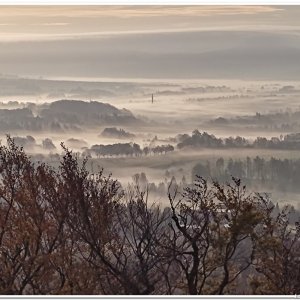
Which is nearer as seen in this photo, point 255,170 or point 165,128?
point 255,170

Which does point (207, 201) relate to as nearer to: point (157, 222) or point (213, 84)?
point (157, 222)

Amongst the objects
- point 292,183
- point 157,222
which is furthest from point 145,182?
point 292,183

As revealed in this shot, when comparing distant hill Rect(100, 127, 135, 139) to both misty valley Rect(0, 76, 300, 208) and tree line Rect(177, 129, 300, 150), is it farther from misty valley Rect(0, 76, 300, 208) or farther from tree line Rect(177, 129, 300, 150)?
tree line Rect(177, 129, 300, 150)

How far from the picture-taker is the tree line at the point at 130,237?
319cm

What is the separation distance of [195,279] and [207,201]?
0.43 m

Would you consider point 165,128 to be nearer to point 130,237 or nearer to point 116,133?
point 116,133

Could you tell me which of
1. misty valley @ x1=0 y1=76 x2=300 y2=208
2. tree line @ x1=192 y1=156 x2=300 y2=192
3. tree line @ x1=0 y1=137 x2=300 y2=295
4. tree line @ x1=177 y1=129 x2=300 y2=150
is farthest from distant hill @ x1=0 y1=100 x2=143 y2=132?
tree line @ x1=192 y1=156 x2=300 y2=192

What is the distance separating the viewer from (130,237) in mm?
3332

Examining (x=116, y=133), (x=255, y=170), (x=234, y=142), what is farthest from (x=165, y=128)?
(x=255, y=170)

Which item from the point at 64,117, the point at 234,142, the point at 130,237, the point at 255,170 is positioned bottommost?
the point at 130,237

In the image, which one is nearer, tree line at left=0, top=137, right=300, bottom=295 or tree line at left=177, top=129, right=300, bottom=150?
tree line at left=0, top=137, right=300, bottom=295

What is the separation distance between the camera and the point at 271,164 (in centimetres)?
339

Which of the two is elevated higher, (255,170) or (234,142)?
(234,142)

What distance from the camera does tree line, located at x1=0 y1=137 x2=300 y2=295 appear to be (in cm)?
319
